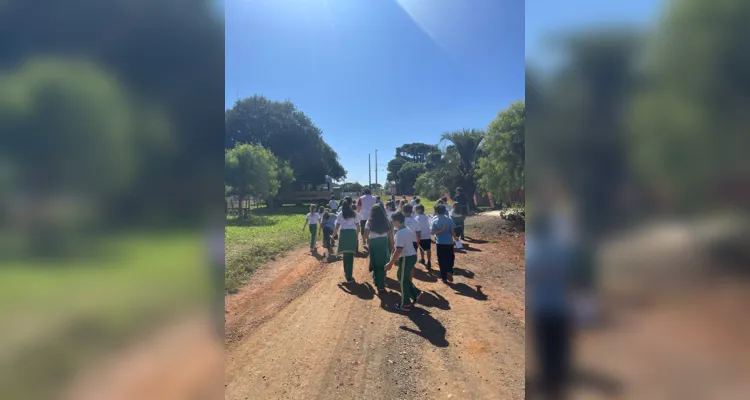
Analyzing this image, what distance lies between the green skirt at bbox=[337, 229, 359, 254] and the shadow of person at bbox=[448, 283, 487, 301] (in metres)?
2.59

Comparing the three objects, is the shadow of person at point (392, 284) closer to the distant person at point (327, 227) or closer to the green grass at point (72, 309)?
the distant person at point (327, 227)

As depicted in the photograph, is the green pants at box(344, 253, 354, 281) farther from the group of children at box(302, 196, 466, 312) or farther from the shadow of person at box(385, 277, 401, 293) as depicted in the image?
the shadow of person at box(385, 277, 401, 293)

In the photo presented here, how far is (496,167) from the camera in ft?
55.5

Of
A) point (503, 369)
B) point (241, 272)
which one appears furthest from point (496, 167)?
point (503, 369)

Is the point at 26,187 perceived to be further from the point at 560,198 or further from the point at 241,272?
the point at 241,272

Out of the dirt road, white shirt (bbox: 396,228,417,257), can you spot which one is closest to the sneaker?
the dirt road

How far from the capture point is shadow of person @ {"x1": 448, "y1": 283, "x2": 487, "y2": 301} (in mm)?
7372

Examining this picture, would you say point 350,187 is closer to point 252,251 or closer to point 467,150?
point 467,150

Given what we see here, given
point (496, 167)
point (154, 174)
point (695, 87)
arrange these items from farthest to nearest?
point (496, 167) → point (154, 174) → point (695, 87)

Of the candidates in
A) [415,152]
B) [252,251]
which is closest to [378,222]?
Result: [252,251]

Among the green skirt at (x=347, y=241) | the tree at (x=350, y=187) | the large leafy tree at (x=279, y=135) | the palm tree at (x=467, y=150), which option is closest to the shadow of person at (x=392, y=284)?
the green skirt at (x=347, y=241)

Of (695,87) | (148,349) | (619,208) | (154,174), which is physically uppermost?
(695,87)

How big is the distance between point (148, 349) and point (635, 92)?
180 cm

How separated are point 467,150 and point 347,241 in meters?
21.4
